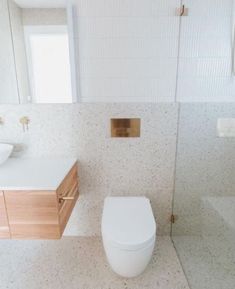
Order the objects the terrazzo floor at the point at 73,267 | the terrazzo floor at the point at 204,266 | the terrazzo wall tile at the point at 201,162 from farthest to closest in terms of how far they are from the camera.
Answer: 1. the terrazzo wall tile at the point at 201,162
2. the terrazzo floor at the point at 73,267
3. the terrazzo floor at the point at 204,266

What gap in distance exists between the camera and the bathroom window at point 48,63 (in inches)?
59.1

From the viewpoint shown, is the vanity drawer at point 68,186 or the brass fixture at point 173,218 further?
the brass fixture at point 173,218

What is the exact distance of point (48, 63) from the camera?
5.07 feet

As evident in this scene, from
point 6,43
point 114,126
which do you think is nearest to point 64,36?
point 6,43

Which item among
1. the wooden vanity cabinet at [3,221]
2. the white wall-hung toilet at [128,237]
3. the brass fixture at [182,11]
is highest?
the brass fixture at [182,11]

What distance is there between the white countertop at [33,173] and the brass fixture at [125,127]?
0.39 metres

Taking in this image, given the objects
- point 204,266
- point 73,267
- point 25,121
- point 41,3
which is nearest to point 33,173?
point 25,121

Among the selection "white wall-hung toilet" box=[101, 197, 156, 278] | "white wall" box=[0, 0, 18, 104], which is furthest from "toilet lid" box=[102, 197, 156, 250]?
"white wall" box=[0, 0, 18, 104]

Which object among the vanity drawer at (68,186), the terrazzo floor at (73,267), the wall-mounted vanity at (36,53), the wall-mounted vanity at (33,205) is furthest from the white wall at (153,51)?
the terrazzo floor at (73,267)

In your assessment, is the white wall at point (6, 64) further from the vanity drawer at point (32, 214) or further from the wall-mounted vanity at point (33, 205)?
the vanity drawer at point (32, 214)

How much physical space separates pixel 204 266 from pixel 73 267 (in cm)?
93

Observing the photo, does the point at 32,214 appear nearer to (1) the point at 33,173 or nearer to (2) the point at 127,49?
(1) the point at 33,173

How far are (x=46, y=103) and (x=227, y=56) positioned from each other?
134 centimetres

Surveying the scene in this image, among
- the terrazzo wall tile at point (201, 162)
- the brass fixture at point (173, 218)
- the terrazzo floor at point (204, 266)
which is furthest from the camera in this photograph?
the brass fixture at point (173, 218)
